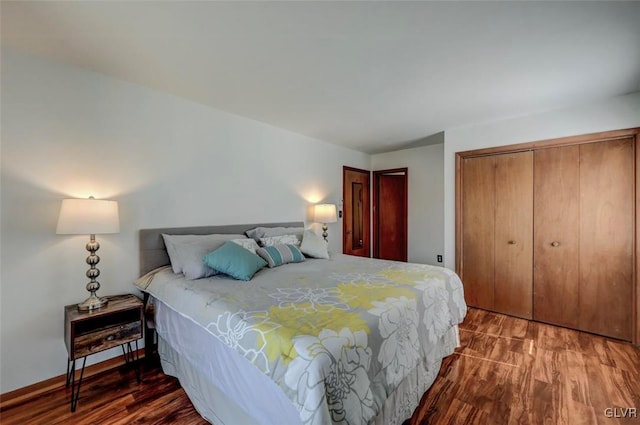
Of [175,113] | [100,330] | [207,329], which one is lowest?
[100,330]

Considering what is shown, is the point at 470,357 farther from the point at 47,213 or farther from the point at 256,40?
the point at 47,213

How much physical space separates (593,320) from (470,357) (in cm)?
156

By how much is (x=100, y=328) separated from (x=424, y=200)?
14.6 ft

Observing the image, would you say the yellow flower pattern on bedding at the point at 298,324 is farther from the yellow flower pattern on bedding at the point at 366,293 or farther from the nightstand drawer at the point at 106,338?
the nightstand drawer at the point at 106,338

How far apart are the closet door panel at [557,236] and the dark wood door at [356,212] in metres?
2.58

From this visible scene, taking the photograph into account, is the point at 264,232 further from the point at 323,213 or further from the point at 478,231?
the point at 478,231

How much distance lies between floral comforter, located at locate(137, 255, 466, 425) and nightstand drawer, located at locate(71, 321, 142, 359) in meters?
0.27

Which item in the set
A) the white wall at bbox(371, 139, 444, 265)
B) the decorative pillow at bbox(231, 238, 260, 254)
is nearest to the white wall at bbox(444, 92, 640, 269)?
the white wall at bbox(371, 139, 444, 265)

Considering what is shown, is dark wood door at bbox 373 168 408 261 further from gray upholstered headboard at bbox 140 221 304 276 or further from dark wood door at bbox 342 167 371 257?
gray upholstered headboard at bbox 140 221 304 276

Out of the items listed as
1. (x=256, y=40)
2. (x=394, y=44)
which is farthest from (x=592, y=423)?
(x=256, y=40)

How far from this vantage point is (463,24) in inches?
61.4

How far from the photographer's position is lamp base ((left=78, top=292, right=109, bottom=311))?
190 centimetres

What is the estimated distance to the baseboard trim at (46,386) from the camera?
1.78 m

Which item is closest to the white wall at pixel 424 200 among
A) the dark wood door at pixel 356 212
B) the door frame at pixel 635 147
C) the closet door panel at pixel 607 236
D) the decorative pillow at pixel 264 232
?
the dark wood door at pixel 356 212
